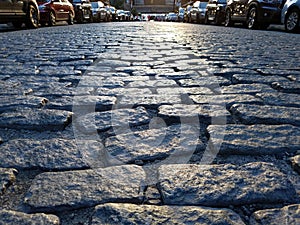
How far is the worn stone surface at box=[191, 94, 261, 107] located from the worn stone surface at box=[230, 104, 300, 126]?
0.14 m

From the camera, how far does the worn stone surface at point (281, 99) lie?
2.37 m

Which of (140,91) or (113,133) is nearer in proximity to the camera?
(113,133)

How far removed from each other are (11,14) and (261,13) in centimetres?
879

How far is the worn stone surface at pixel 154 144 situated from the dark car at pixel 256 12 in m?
11.2

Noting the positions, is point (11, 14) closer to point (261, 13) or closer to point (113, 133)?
point (261, 13)

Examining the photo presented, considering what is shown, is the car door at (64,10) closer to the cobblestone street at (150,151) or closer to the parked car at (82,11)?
the parked car at (82,11)

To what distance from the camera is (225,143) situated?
5.48 ft

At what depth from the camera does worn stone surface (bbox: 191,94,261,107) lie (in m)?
2.40

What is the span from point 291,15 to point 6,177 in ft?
35.6

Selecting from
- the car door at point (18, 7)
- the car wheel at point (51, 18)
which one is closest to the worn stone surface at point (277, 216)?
the car door at point (18, 7)

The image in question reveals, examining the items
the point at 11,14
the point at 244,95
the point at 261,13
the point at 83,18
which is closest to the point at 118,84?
the point at 244,95

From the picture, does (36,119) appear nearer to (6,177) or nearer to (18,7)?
(6,177)

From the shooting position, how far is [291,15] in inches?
402

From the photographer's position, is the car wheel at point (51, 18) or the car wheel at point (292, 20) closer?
the car wheel at point (292, 20)
